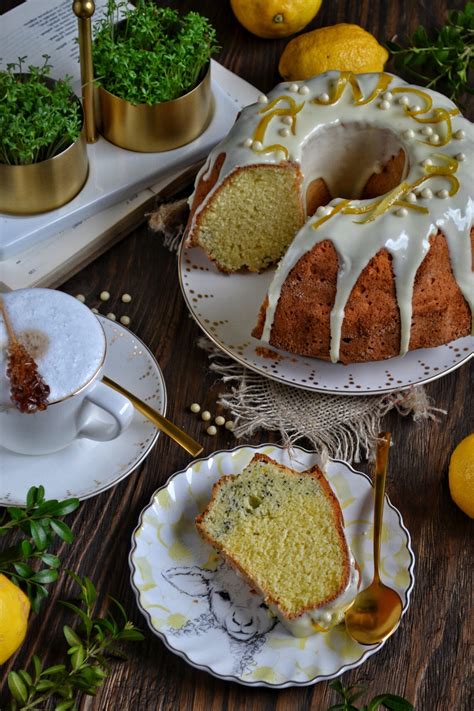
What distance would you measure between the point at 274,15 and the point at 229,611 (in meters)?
1.44

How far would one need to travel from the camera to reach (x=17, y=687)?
4.41 feet

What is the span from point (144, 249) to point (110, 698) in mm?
938

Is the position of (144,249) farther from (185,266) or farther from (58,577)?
(58,577)

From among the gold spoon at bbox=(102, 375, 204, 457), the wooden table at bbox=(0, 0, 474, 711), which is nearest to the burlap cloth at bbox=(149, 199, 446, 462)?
the wooden table at bbox=(0, 0, 474, 711)

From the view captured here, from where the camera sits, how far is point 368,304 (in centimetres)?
172

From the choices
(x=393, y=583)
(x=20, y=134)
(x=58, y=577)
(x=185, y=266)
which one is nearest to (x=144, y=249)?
(x=185, y=266)

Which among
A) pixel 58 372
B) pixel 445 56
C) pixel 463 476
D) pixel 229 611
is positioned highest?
pixel 445 56

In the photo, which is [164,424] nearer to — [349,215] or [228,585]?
[228,585]

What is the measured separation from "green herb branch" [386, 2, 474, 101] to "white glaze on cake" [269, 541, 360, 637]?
49.1 inches

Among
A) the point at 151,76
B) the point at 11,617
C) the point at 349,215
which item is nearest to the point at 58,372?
the point at 11,617

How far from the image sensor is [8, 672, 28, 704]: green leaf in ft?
4.40

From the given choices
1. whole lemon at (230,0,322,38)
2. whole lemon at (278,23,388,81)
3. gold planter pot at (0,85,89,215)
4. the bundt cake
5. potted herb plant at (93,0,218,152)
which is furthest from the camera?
whole lemon at (230,0,322,38)

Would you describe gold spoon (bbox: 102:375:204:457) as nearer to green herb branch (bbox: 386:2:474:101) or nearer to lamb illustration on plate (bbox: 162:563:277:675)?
lamb illustration on plate (bbox: 162:563:277:675)

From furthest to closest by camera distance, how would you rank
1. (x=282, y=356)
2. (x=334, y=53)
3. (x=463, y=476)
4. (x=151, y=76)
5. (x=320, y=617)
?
(x=334, y=53) → (x=151, y=76) → (x=282, y=356) → (x=463, y=476) → (x=320, y=617)
